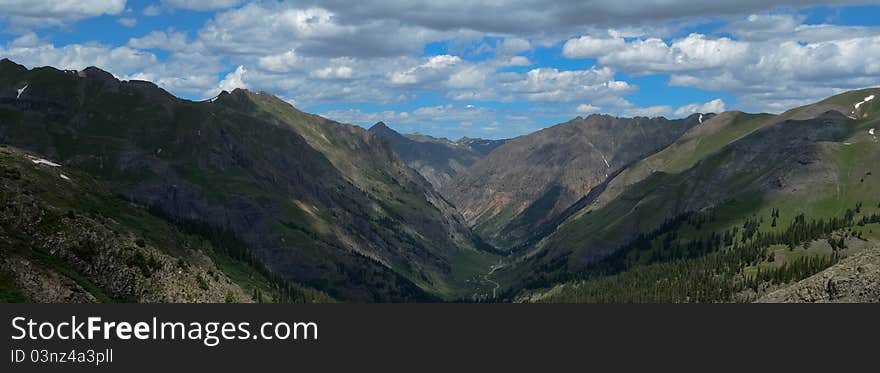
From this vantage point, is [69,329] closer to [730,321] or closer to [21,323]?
[21,323]

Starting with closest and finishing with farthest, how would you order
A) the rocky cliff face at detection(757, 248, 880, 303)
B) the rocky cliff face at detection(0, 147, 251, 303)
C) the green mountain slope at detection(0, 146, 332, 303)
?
the green mountain slope at detection(0, 146, 332, 303)
the rocky cliff face at detection(0, 147, 251, 303)
the rocky cliff face at detection(757, 248, 880, 303)

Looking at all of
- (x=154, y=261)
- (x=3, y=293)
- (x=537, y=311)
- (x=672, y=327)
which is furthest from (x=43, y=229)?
(x=672, y=327)

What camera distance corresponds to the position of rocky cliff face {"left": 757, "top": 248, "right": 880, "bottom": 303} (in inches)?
6452

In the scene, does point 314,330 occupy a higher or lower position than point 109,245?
lower

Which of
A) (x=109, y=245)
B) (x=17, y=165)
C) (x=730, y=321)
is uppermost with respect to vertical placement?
(x=17, y=165)

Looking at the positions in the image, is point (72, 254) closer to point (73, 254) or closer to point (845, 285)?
point (73, 254)

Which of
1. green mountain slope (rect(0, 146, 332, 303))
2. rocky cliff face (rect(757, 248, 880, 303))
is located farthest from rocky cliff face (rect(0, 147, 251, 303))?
rocky cliff face (rect(757, 248, 880, 303))

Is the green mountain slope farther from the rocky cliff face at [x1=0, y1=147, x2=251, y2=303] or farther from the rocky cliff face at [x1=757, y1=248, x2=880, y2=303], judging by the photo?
the rocky cliff face at [x1=757, y1=248, x2=880, y2=303]

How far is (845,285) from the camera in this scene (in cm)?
17112

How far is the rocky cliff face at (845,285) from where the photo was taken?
164 metres

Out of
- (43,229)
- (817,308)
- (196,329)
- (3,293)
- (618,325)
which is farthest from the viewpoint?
(43,229)

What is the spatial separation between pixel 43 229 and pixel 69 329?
3826 inches

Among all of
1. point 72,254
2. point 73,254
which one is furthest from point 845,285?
point 72,254

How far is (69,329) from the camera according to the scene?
8119 centimetres
